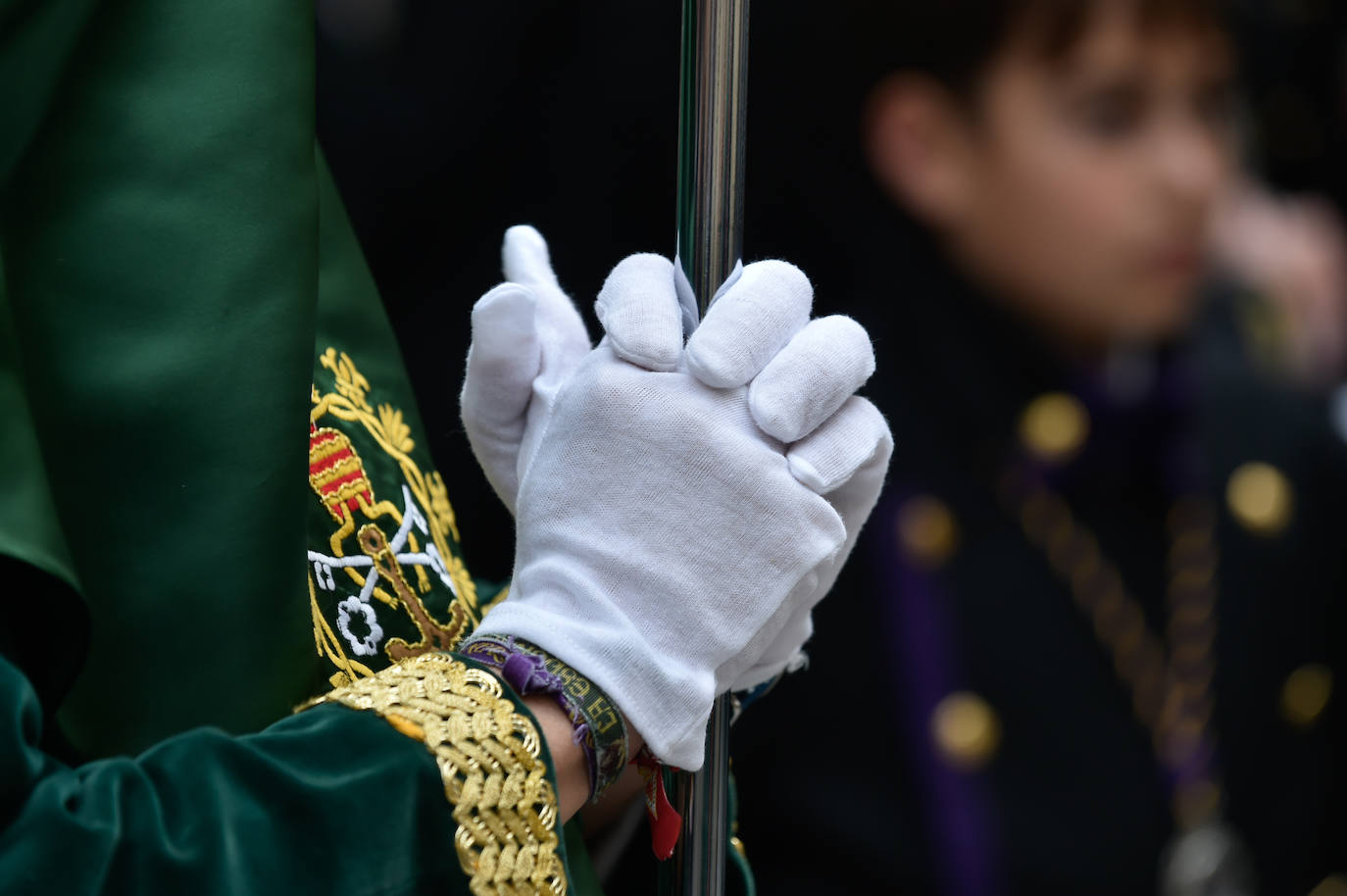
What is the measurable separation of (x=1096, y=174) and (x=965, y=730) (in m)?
0.94

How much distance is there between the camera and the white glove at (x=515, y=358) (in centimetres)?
102

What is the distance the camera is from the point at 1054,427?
8.73 ft

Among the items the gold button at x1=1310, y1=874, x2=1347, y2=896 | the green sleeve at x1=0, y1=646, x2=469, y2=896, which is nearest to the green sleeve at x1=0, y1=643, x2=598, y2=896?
the green sleeve at x1=0, y1=646, x2=469, y2=896

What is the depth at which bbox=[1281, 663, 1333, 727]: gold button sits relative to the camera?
263cm

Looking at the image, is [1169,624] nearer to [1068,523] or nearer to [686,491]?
[1068,523]

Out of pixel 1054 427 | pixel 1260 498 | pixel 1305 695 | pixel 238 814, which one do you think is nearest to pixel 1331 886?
pixel 1305 695

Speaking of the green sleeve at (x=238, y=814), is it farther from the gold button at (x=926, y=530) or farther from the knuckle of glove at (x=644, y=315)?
the gold button at (x=926, y=530)

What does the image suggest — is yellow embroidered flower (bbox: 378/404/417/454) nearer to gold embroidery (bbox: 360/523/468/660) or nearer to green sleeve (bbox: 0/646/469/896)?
gold embroidery (bbox: 360/523/468/660)

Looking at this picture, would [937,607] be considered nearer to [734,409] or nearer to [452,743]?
[734,409]

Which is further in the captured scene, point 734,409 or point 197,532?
point 734,409

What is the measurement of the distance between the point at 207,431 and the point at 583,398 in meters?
0.25

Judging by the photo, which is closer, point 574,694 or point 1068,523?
point 574,694

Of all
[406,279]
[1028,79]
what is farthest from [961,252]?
[406,279]

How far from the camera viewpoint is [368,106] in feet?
Answer: 6.98
